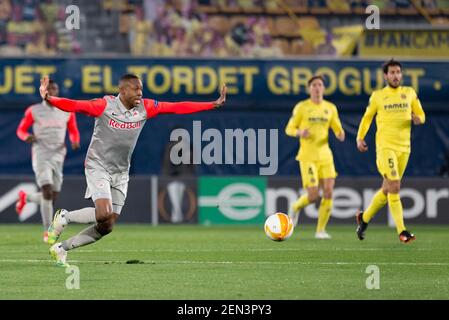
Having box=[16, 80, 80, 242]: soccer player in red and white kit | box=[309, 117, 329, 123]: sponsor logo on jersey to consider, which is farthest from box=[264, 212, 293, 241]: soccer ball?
box=[16, 80, 80, 242]: soccer player in red and white kit

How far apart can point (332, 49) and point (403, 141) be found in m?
9.96

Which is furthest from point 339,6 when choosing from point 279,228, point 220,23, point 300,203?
point 279,228

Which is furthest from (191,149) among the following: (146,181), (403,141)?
(403,141)

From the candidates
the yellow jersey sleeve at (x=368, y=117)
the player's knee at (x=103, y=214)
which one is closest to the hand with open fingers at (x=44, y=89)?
the player's knee at (x=103, y=214)

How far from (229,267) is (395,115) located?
4.26 meters

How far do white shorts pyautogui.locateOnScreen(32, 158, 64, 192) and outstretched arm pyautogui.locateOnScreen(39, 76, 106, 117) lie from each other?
17.3 feet

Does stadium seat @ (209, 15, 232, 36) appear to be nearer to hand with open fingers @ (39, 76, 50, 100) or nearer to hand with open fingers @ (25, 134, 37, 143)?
hand with open fingers @ (25, 134, 37, 143)

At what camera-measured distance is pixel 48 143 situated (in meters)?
15.9

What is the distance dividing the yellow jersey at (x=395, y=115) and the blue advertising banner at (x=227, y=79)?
6.51m

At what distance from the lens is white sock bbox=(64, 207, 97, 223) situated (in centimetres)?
1079

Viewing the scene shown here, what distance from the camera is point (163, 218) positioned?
766 inches

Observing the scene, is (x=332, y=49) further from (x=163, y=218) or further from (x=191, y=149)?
(x=163, y=218)
